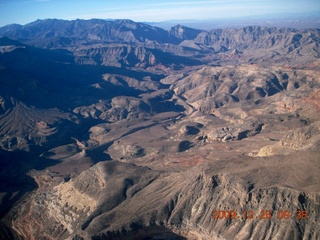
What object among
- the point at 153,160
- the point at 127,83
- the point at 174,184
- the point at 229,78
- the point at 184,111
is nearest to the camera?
the point at 174,184

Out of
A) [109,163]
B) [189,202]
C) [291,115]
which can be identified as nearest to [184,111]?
[291,115]

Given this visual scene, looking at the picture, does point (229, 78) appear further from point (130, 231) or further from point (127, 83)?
point (130, 231)

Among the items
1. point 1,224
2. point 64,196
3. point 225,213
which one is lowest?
point 1,224

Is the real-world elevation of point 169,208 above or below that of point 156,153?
above

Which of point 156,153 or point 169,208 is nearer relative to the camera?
point 169,208

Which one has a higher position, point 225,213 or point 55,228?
point 225,213

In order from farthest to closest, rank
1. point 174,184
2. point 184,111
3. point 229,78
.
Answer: point 229,78 < point 184,111 < point 174,184

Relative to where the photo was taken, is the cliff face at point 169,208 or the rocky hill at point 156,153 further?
the rocky hill at point 156,153

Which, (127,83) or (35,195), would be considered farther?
(127,83)
